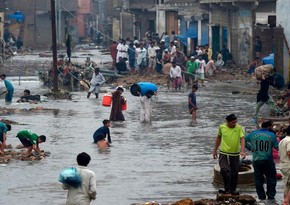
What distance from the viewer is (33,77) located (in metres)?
47.4

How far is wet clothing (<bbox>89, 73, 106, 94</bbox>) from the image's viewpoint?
36.4m

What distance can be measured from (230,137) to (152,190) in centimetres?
184

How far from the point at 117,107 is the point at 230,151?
12.6 m

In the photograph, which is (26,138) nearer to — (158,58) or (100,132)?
(100,132)

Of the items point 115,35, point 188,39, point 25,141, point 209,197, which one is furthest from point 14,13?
point 209,197

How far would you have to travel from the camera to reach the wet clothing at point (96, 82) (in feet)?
119

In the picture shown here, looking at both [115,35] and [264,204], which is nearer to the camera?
[264,204]

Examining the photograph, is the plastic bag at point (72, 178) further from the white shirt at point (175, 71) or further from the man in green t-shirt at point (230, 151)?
the white shirt at point (175, 71)

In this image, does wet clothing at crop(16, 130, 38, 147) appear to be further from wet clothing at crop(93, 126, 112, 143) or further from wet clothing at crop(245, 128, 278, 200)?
wet clothing at crop(245, 128, 278, 200)

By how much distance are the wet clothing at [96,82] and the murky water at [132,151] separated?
49 centimetres

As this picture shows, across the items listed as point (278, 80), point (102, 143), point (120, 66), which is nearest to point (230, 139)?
point (102, 143)

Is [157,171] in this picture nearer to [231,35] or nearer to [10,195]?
[10,195]

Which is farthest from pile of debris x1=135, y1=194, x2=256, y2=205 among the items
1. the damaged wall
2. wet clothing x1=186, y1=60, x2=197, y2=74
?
wet clothing x1=186, y1=60, x2=197, y2=74

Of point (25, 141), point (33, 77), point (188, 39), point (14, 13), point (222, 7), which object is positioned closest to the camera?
point (25, 141)
